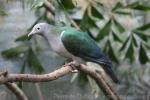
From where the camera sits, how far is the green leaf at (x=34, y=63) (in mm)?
1868

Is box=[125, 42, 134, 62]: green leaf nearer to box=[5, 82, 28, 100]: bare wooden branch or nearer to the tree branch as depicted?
the tree branch

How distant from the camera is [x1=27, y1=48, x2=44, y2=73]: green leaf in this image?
1.87m

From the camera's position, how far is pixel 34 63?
6.12 ft

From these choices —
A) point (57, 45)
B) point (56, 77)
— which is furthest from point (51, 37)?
point (56, 77)

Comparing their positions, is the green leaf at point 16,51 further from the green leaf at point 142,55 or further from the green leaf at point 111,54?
the green leaf at point 142,55

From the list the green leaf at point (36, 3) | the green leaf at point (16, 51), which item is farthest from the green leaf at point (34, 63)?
the green leaf at point (36, 3)

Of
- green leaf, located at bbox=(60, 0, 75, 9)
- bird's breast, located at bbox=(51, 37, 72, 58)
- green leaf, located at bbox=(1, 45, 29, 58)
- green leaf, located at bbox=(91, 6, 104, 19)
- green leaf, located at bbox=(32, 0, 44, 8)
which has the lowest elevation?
green leaf, located at bbox=(1, 45, 29, 58)

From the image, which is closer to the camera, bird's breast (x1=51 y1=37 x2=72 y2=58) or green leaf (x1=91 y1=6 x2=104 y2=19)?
bird's breast (x1=51 y1=37 x2=72 y2=58)

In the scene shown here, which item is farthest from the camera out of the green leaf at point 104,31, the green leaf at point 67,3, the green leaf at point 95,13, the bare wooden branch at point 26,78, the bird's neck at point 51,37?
the green leaf at point 104,31

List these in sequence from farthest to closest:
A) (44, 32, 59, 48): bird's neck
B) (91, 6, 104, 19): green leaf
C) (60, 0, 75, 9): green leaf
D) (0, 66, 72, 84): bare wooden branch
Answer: (91, 6, 104, 19): green leaf < (44, 32, 59, 48): bird's neck < (60, 0, 75, 9): green leaf < (0, 66, 72, 84): bare wooden branch

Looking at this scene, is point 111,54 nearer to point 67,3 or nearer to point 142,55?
point 142,55

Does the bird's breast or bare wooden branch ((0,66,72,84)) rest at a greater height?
bare wooden branch ((0,66,72,84))

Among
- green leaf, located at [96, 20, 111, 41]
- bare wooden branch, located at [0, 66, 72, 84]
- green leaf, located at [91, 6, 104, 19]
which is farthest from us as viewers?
green leaf, located at [96, 20, 111, 41]

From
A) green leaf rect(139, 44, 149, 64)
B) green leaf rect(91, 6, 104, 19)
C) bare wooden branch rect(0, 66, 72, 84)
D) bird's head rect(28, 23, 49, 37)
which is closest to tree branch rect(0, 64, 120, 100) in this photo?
bare wooden branch rect(0, 66, 72, 84)
